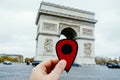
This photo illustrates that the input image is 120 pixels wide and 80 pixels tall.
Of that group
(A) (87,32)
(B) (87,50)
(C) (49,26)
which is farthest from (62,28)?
(B) (87,50)

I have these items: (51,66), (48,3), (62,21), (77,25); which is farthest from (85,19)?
(51,66)

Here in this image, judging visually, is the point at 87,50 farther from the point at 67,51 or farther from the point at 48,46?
the point at 67,51

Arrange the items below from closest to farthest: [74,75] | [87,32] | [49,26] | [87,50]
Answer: [74,75] → [49,26] → [87,50] → [87,32]

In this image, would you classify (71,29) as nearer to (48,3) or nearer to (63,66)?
(48,3)

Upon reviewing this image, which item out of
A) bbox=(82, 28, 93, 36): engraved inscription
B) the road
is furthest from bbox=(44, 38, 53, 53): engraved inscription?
the road

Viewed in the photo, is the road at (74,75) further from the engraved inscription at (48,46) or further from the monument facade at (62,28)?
the monument facade at (62,28)

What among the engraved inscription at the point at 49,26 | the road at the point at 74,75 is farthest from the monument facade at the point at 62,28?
the road at the point at 74,75

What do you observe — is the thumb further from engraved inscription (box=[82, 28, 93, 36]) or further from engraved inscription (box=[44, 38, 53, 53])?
engraved inscription (box=[82, 28, 93, 36])
